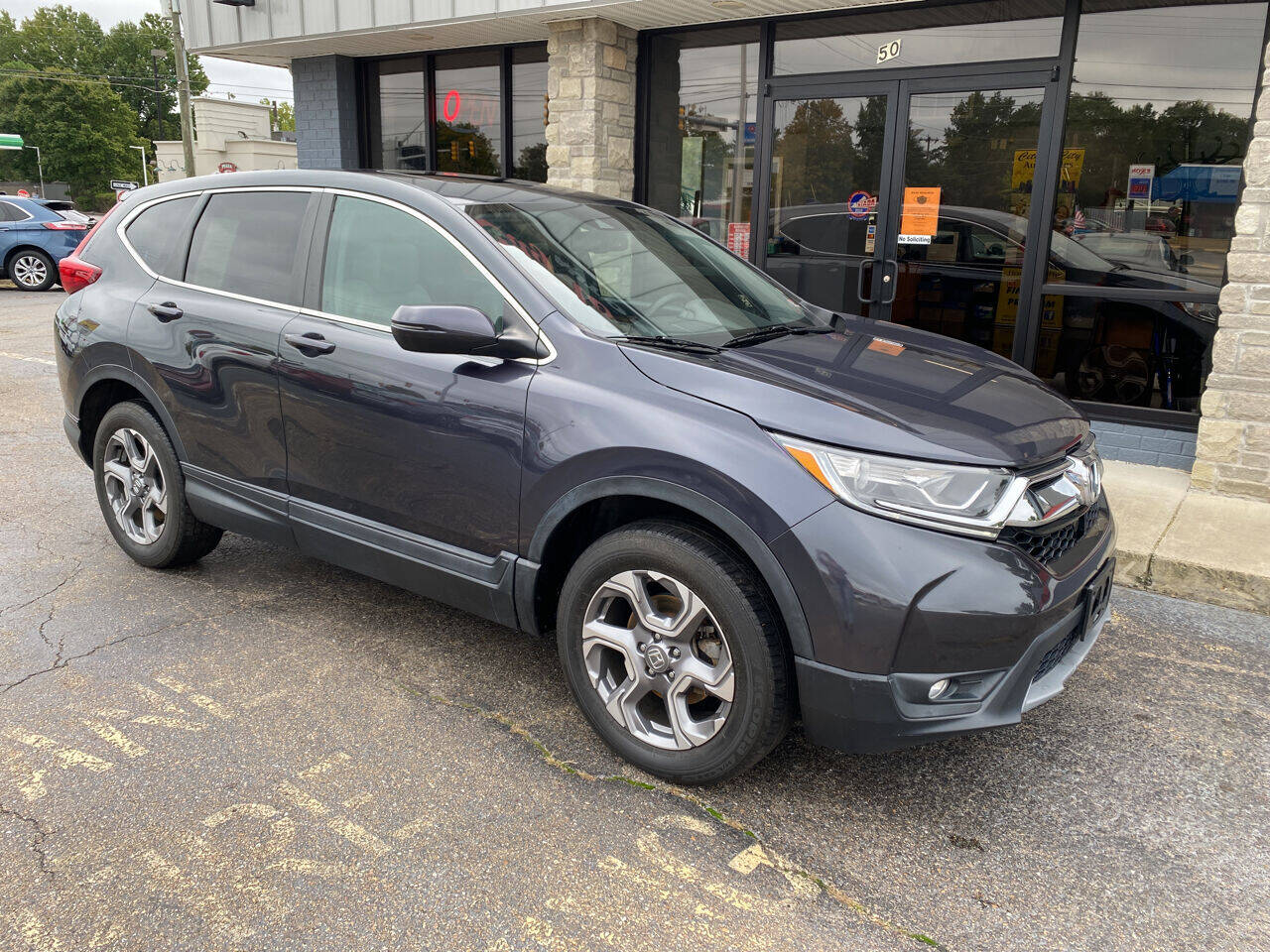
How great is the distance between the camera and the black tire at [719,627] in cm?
255

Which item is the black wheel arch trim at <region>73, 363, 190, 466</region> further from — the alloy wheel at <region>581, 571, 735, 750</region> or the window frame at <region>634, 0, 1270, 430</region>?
the window frame at <region>634, 0, 1270, 430</region>

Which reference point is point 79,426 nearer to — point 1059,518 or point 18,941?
point 18,941

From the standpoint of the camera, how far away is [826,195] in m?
7.78

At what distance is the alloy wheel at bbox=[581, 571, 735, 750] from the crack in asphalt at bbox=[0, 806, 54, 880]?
150 cm

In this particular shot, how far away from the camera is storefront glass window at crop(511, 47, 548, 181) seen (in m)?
9.61

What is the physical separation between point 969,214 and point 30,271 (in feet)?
54.1

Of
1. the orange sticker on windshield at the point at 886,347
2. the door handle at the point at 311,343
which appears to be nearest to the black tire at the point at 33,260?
the door handle at the point at 311,343

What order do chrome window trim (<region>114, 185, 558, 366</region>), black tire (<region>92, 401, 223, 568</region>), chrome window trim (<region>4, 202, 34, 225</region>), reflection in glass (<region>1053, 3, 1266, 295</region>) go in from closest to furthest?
chrome window trim (<region>114, 185, 558, 366</region>), black tire (<region>92, 401, 223, 568</region>), reflection in glass (<region>1053, 3, 1266, 295</region>), chrome window trim (<region>4, 202, 34, 225</region>)

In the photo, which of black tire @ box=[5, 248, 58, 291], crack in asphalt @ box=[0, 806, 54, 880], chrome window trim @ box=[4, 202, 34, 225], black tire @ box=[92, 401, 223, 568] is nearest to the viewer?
crack in asphalt @ box=[0, 806, 54, 880]

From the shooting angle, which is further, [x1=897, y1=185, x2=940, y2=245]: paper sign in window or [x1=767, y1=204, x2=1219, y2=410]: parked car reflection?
[x1=897, y1=185, x2=940, y2=245]: paper sign in window

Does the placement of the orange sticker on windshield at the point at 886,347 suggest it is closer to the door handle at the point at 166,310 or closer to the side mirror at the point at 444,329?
the side mirror at the point at 444,329

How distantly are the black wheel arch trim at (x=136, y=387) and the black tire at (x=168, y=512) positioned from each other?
0.04 meters

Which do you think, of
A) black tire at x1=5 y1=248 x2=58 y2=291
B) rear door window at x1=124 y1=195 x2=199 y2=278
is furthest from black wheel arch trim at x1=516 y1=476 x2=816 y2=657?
black tire at x1=5 y1=248 x2=58 y2=291

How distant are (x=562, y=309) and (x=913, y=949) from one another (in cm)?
202
